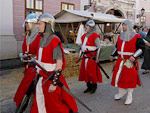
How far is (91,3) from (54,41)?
1184 centimetres

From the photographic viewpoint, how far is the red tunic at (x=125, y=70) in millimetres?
3593

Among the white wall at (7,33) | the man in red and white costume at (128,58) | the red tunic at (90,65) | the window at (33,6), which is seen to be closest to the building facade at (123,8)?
the window at (33,6)

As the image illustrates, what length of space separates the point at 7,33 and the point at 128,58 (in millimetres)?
6779

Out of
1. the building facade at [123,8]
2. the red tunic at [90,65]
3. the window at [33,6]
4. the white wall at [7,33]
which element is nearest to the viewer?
the red tunic at [90,65]

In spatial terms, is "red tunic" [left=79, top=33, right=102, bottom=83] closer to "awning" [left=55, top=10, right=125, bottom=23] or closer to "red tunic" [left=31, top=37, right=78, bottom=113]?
"red tunic" [left=31, top=37, right=78, bottom=113]

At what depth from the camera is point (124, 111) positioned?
341 centimetres

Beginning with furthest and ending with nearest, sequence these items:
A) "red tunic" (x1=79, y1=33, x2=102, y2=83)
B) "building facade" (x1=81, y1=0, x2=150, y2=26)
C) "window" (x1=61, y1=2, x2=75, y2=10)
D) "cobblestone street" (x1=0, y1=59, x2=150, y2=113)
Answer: "building facade" (x1=81, y1=0, x2=150, y2=26) < "window" (x1=61, y1=2, x2=75, y2=10) < "red tunic" (x1=79, y1=33, x2=102, y2=83) < "cobblestone street" (x1=0, y1=59, x2=150, y2=113)

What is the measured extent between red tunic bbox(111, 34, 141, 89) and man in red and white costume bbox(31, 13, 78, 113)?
1602 millimetres

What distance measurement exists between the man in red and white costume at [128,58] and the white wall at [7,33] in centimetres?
627

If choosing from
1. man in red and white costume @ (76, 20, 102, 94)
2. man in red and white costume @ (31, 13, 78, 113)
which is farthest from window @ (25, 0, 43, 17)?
man in red and white costume @ (31, 13, 78, 113)

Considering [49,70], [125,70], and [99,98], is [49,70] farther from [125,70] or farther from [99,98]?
[99,98]

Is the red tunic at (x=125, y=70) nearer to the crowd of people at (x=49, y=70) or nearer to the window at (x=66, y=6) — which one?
the crowd of people at (x=49, y=70)

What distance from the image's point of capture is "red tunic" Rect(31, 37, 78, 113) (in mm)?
2268

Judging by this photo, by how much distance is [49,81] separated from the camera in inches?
91.7
